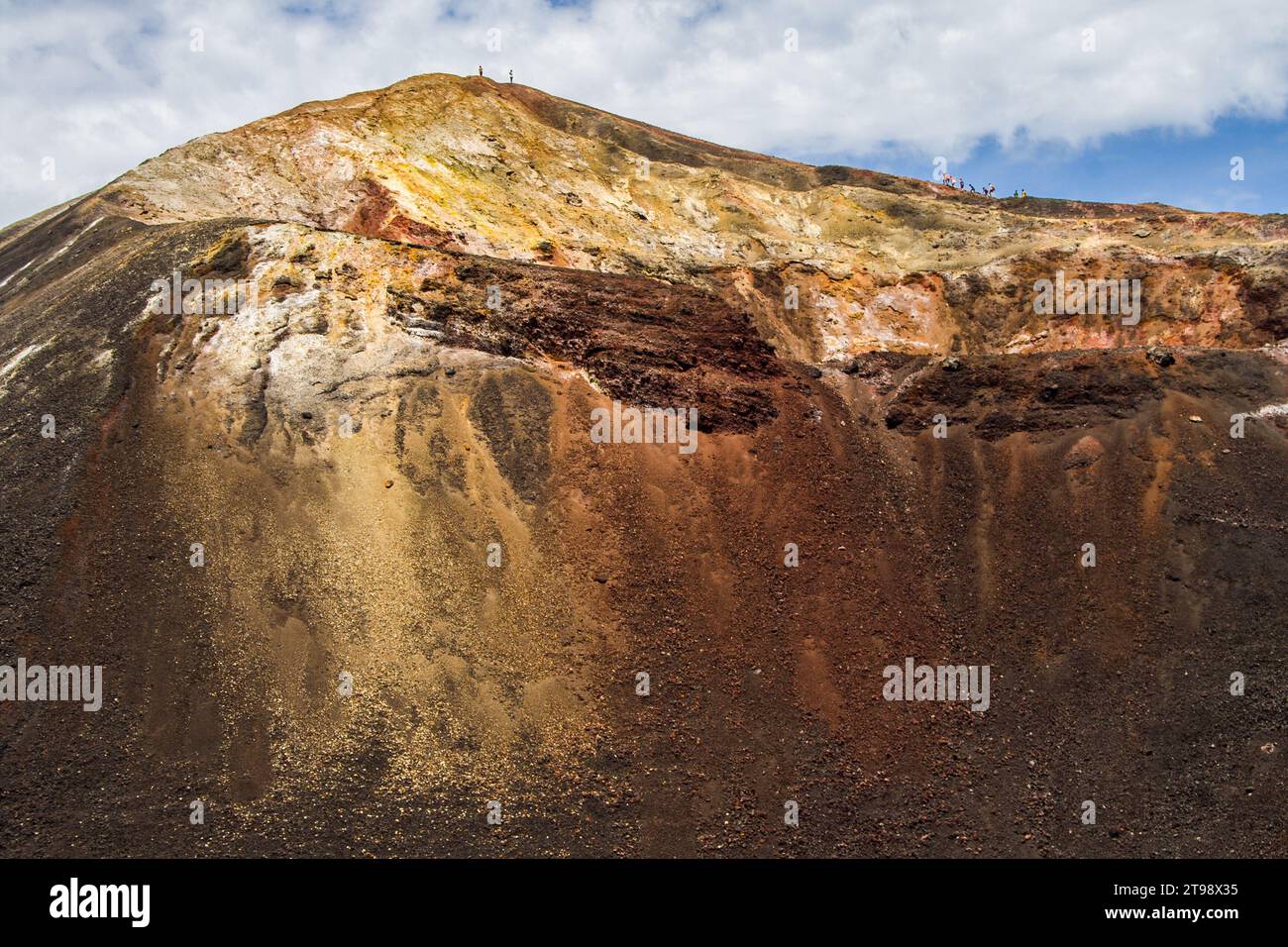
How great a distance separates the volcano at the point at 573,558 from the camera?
12641mm

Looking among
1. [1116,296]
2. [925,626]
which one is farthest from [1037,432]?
[1116,296]

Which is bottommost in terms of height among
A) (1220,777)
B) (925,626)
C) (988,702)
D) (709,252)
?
(1220,777)

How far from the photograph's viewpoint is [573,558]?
16438mm

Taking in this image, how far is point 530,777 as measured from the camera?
1288 cm

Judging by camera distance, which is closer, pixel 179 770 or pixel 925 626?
pixel 179 770

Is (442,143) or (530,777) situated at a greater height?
(442,143)

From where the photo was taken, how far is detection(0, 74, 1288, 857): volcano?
41.5 feet

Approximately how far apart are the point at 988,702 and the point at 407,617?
1102 cm

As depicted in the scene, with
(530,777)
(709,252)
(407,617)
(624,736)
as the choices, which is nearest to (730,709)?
(624,736)

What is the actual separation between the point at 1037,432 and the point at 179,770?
19.7 metres

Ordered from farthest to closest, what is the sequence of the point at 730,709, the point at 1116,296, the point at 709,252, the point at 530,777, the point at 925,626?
the point at 709,252 → the point at 1116,296 → the point at 925,626 → the point at 730,709 → the point at 530,777

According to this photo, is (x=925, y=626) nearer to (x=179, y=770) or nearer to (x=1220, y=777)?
(x=1220, y=777)

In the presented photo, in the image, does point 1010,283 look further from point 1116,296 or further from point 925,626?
point 925,626

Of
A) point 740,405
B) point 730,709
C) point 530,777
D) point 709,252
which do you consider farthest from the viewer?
point 709,252
